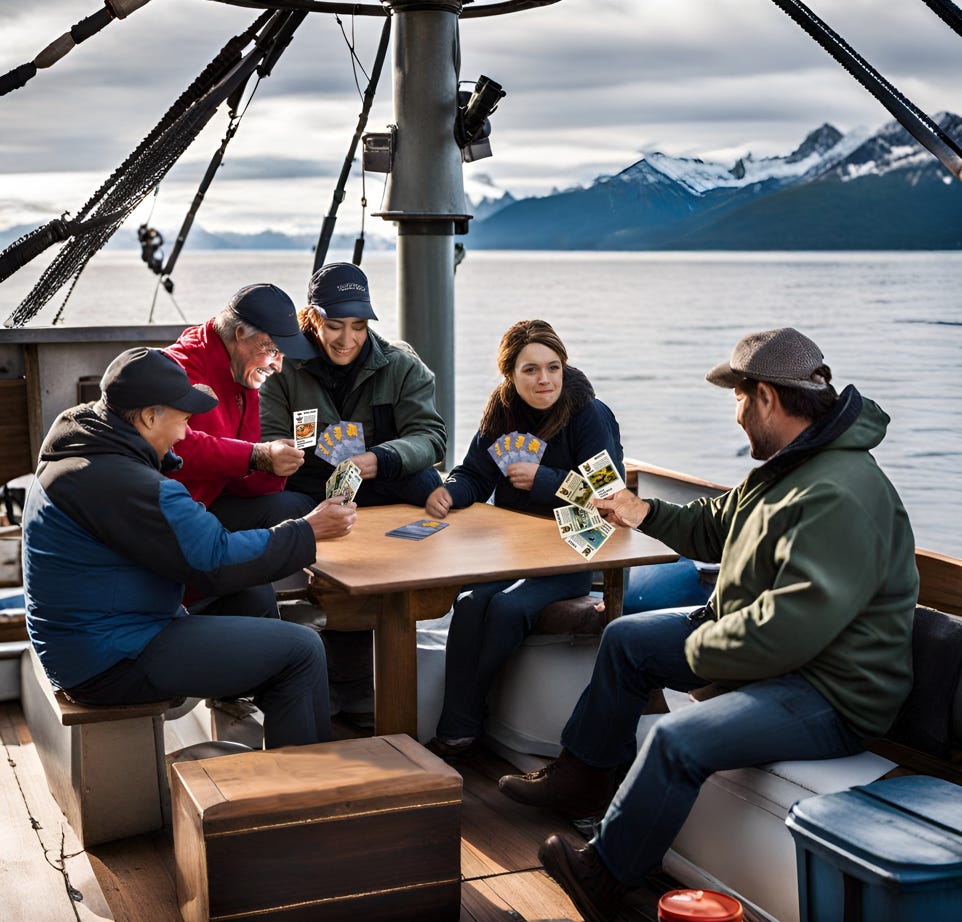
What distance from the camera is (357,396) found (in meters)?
4.39

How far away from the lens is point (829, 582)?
262 cm

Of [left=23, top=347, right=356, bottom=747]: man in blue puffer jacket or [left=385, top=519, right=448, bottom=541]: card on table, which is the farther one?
[left=385, top=519, right=448, bottom=541]: card on table

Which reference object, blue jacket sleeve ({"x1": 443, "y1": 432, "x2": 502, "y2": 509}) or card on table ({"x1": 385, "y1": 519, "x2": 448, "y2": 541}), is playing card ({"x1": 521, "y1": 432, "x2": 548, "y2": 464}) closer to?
blue jacket sleeve ({"x1": 443, "y1": 432, "x2": 502, "y2": 509})

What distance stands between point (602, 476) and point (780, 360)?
786 mm

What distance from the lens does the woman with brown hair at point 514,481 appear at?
3852mm

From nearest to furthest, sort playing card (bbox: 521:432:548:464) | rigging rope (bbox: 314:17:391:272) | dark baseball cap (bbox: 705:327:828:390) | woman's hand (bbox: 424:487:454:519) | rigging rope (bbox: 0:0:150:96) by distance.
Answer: dark baseball cap (bbox: 705:327:828:390) < woman's hand (bbox: 424:487:454:519) < playing card (bbox: 521:432:548:464) < rigging rope (bbox: 0:0:150:96) < rigging rope (bbox: 314:17:391:272)

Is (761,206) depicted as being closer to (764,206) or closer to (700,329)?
(764,206)

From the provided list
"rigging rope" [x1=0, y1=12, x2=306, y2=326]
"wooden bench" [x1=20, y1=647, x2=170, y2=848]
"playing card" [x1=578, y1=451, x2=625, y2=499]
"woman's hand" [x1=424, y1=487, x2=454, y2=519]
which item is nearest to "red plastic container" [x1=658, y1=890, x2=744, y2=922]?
"playing card" [x1=578, y1=451, x2=625, y2=499]

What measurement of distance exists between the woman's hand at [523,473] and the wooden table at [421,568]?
279mm

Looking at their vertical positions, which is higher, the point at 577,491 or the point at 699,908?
the point at 577,491

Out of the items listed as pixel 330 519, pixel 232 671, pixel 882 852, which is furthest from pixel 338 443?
pixel 882 852

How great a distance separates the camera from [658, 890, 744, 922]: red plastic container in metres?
2.40

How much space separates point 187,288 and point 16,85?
65663mm

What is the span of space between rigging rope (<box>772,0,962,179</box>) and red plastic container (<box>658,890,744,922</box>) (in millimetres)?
3235
